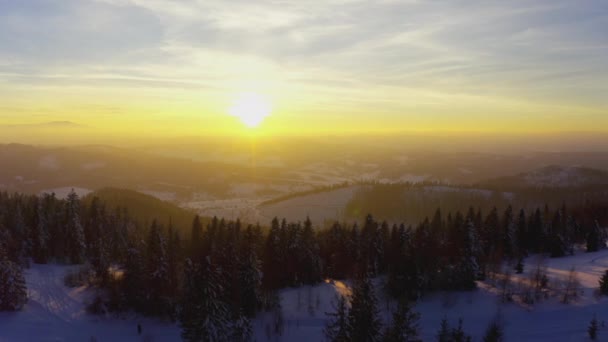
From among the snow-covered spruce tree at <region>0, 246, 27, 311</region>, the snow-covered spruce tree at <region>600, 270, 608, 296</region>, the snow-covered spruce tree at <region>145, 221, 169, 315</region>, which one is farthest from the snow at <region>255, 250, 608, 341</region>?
the snow-covered spruce tree at <region>0, 246, 27, 311</region>

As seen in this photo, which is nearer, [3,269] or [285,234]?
[3,269]

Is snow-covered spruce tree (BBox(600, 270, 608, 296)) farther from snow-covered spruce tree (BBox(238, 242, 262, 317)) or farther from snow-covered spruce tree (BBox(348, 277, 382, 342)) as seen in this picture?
snow-covered spruce tree (BBox(238, 242, 262, 317))

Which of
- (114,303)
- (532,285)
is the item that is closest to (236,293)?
(114,303)

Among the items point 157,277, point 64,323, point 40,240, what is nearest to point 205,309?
point 157,277

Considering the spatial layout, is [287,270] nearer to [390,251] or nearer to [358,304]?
[390,251]

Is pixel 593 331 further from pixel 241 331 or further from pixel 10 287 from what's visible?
pixel 10 287

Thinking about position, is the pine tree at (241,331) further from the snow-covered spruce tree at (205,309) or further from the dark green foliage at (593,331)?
the dark green foliage at (593,331)
